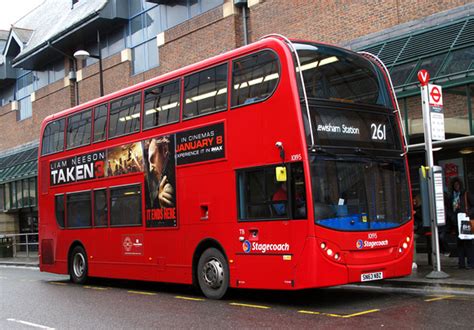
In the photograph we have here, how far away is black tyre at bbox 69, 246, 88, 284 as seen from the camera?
15117 millimetres

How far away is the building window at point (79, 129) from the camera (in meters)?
14.8

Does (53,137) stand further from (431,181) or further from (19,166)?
(19,166)

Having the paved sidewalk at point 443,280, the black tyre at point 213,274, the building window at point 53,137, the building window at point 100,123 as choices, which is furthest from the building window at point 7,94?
the paved sidewalk at point 443,280

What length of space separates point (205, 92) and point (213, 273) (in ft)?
11.1

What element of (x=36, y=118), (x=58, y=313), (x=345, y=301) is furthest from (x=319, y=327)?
(x=36, y=118)

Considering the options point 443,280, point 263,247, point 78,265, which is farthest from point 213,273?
point 78,265

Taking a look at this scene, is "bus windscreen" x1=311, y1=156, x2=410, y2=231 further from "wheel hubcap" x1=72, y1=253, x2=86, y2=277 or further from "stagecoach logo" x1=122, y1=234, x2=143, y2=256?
"wheel hubcap" x1=72, y1=253, x2=86, y2=277

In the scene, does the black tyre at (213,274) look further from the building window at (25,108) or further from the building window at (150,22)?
the building window at (25,108)

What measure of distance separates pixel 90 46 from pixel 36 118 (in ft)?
21.9

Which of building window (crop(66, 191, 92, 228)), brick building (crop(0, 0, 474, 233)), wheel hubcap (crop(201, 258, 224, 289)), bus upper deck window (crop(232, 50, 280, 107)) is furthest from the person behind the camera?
building window (crop(66, 191, 92, 228))

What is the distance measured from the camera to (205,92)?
Answer: 11.2 m

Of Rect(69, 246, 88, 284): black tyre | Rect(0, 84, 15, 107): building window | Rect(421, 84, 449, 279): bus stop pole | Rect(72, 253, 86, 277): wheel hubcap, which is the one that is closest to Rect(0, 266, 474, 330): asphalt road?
Rect(421, 84, 449, 279): bus stop pole

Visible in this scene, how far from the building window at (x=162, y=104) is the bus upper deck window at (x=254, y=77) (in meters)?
1.83

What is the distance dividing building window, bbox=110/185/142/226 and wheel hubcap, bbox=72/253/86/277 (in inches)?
82.5
